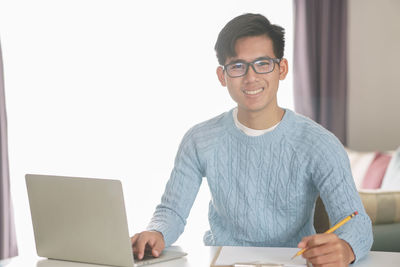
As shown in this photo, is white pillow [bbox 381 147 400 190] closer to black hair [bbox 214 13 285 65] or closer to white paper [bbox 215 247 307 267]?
black hair [bbox 214 13 285 65]

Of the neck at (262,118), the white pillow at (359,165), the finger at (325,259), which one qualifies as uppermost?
the neck at (262,118)

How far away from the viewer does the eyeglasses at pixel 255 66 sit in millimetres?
1718

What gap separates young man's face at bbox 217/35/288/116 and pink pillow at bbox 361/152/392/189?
188 cm

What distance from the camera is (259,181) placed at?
5.78 ft

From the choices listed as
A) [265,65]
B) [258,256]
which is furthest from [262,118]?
[258,256]

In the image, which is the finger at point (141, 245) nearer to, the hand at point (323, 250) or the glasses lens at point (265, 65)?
the hand at point (323, 250)

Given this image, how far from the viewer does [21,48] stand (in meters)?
3.21

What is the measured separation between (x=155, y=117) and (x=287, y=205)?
2.11m

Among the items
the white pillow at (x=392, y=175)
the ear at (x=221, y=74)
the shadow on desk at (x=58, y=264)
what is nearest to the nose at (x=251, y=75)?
the ear at (x=221, y=74)

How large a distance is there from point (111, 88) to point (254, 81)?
1993mm

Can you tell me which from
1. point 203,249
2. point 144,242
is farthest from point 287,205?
point 144,242

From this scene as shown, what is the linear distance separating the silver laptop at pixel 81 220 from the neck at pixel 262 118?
1.56 feet

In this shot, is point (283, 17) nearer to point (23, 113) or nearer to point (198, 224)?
point (198, 224)

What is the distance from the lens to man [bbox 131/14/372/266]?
5.59 ft
